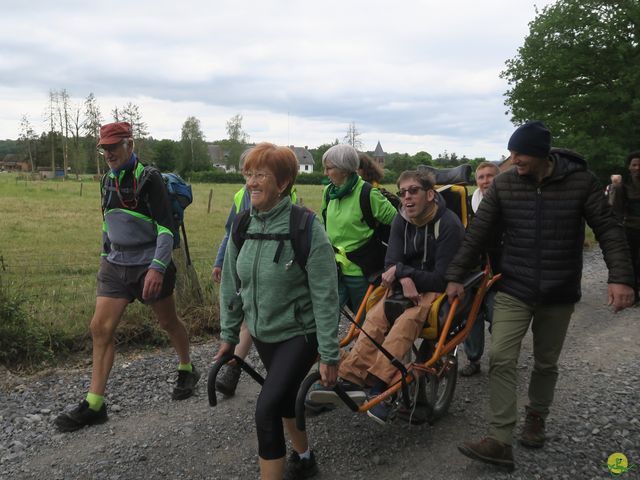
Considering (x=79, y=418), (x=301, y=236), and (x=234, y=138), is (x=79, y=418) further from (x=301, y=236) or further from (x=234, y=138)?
(x=234, y=138)

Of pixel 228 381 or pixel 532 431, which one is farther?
pixel 228 381

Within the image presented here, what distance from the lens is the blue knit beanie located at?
373cm

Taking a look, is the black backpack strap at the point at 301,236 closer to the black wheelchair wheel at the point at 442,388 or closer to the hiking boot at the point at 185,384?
the black wheelchair wheel at the point at 442,388

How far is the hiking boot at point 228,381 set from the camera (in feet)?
15.7

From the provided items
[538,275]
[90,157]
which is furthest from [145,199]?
[90,157]

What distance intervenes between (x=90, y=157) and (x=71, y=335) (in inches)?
3001

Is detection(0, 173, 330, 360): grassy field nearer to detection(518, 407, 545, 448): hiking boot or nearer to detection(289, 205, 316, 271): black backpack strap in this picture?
detection(289, 205, 316, 271): black backpack strap

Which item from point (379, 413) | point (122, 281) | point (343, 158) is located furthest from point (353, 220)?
point (122, 281)

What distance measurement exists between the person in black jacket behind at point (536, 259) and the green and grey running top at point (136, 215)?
218 cm

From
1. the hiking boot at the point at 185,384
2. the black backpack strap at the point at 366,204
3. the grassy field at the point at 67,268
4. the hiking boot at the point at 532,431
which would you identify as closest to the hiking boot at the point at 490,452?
the hiking boot at the point at 532,431

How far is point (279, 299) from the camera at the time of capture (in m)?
3.12

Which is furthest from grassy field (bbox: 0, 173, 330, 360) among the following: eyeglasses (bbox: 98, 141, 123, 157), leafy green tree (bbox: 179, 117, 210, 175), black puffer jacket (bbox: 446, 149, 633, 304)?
leafy green tree (bbox: 179, 117, 210, 175)

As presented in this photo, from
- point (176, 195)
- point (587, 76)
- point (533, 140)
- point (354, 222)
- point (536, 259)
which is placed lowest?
point (536, 259)

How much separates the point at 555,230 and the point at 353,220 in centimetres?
172
